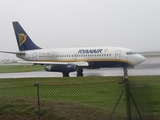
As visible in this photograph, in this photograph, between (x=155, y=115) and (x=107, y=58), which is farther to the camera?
(x=107, y=58)

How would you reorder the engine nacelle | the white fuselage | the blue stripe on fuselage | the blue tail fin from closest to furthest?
the engine nacelle
the white fuselage
the blue stripe on fuselage
the blue tail fin

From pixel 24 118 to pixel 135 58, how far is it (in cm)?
2315

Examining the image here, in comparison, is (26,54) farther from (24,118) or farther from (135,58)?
(24,118)

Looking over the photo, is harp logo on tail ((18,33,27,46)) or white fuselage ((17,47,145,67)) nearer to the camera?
white fuselage ((17,47,145,67))

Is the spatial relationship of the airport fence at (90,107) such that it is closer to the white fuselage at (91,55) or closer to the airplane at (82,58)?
the airplane at (82,58)

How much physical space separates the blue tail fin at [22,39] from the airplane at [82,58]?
166 cm

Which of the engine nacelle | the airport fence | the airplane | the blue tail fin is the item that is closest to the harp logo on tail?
the blue tail fin

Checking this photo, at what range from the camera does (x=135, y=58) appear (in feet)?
103

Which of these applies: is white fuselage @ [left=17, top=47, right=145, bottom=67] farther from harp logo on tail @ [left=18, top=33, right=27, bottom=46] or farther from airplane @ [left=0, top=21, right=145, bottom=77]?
harp logo on tail @ [left=18, top=33, right=27, bottom=46]

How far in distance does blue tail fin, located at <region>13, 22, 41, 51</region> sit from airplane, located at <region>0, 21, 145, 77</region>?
5.43ft

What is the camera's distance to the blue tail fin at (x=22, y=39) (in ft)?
125

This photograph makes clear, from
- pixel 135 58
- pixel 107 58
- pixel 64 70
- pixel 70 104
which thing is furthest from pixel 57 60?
pixel 70 104

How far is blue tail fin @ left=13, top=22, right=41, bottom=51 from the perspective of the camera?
125 ft

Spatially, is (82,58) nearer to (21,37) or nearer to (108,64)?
(108,64)
